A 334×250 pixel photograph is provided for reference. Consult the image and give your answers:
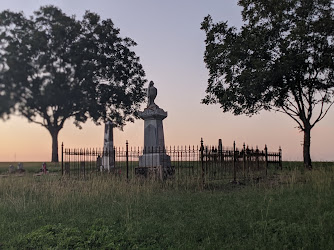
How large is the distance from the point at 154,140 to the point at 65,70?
73.0 feet

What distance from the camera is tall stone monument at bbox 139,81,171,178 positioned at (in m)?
20.1

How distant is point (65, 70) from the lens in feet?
130

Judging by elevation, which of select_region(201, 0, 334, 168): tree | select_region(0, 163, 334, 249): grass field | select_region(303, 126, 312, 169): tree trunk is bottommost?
select_region(0, 163, 334, 249): grass field

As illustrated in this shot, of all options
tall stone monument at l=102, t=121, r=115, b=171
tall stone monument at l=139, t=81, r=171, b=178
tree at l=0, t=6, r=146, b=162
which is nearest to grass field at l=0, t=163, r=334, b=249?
tall stone monument at l=139, t=81, r=171, b=178

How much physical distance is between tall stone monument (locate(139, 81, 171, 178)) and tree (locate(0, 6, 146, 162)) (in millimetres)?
18742

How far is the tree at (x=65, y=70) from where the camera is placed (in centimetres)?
3856

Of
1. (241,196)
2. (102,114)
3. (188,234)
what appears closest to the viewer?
(188,234)

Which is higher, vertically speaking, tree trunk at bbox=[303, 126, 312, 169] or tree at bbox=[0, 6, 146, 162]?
tree at bbox=[0, 6, 146, 162]

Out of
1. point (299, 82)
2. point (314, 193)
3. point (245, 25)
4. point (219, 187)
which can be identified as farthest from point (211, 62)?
point (314, 193)

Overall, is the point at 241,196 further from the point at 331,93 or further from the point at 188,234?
the point at 331,93

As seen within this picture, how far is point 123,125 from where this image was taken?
4100cm

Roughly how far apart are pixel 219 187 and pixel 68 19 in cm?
3028

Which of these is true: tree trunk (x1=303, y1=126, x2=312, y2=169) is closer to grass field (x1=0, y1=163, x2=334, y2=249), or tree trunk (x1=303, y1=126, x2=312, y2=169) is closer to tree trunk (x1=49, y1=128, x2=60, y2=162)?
grass field (x1=0, y1=163, x2=334, y2=249)

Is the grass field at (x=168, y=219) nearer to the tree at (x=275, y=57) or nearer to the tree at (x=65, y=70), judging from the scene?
the tree at (x=275, y=57)
